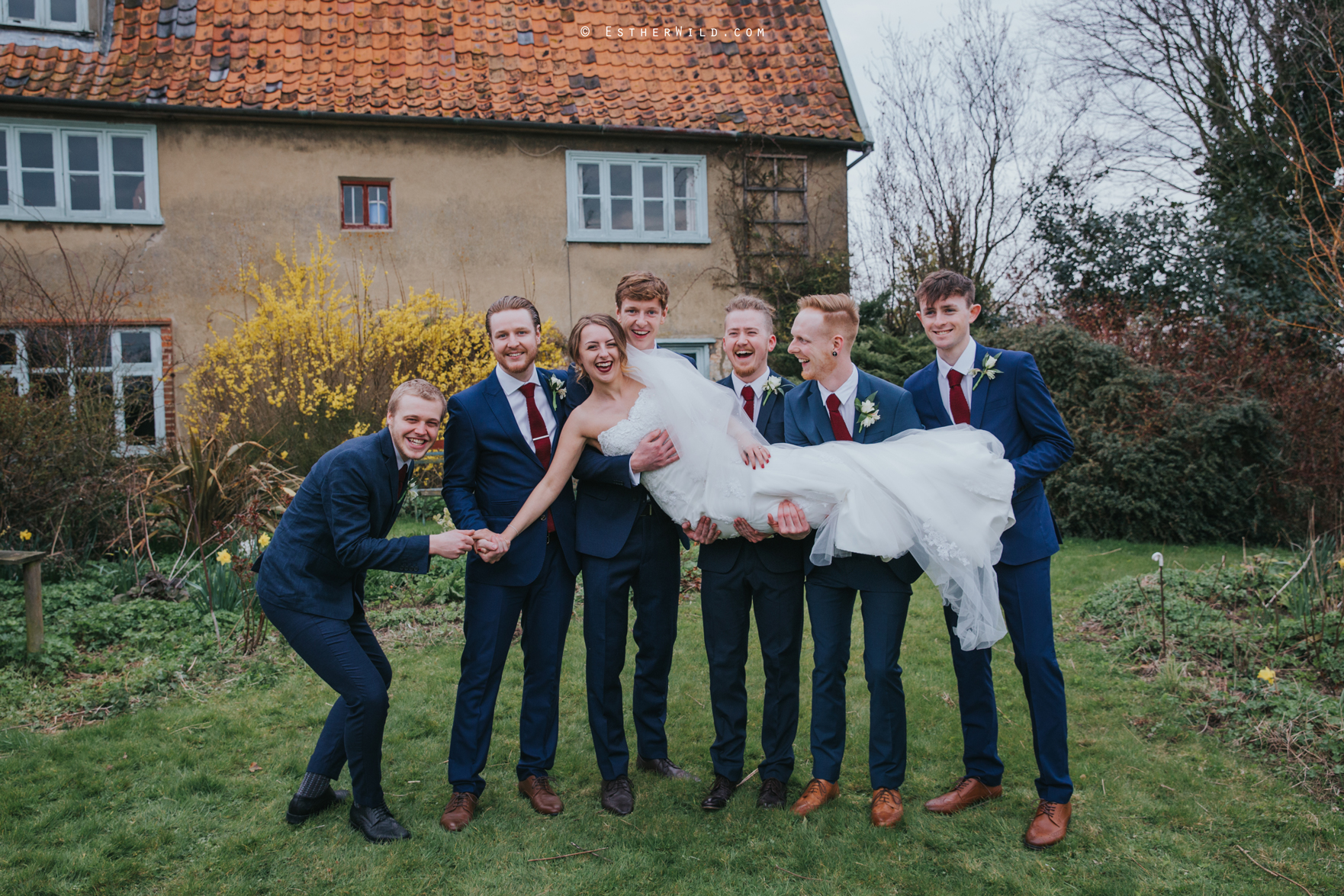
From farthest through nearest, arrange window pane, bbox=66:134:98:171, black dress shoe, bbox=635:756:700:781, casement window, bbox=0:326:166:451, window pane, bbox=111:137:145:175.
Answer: window pane, bbox=111:137:145:175, window pane, bbox=66:134:98:171, casement window, bbox=0:326:166:451, black dress shoe, bbox=635:756:700:781

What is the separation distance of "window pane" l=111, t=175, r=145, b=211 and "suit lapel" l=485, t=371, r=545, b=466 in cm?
1101

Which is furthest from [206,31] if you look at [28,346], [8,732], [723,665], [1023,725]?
[1023,725]

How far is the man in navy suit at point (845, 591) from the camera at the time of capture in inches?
141

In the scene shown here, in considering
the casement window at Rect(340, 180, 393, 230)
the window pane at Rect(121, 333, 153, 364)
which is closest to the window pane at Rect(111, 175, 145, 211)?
the window pane at Rect(121, 333, 153, 364)

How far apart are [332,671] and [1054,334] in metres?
8.88

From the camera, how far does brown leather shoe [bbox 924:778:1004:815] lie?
3.76m

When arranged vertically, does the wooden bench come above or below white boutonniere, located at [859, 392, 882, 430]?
below

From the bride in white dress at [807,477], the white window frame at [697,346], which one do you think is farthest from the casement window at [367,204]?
the bride in white dress at [807,477]

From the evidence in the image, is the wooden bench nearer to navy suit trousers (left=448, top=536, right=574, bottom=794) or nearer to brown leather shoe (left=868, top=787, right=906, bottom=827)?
navy suit trousers (left=448, top=536, right=574, bottom=794)

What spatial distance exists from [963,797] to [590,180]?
11.4 m

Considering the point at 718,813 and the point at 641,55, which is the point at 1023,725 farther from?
the point at 641,55

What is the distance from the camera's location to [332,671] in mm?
3453

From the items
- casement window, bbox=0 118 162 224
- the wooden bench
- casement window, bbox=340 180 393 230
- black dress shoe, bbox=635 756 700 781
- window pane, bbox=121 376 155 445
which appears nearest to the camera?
black dress shoe, bbox=635 756 700 781

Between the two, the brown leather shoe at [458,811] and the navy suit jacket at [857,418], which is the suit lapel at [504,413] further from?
the brown leather shoe at [458,811]
